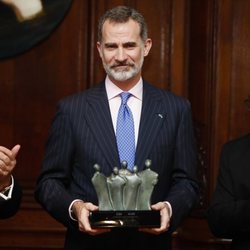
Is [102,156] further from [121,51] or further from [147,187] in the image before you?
[121,51]

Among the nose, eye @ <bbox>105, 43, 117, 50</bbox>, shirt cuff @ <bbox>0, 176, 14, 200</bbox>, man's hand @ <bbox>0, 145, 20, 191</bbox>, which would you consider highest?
eye @ <bbox>105, 43, 117, 50</bbox>

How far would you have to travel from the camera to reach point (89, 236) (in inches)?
144

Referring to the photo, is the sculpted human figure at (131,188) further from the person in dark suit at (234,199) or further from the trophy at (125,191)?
the person in dark suit at (234,199)

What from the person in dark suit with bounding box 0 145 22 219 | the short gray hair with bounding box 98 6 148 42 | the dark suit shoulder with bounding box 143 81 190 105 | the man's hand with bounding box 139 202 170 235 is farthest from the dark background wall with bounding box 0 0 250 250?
the man's hand with bounding box 139 202 170 235

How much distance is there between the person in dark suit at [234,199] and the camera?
3475mm

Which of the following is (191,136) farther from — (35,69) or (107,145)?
(35,69)

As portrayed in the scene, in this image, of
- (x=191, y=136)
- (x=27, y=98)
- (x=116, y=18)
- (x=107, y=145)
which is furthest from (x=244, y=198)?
(x=27, y=98)

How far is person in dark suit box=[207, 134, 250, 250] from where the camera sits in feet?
11.4

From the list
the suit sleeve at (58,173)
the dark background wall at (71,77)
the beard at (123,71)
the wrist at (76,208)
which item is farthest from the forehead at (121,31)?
the dark background wall at (71,77)

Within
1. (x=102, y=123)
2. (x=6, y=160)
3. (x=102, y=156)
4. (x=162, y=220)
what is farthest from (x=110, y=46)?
(x=162, y=220)

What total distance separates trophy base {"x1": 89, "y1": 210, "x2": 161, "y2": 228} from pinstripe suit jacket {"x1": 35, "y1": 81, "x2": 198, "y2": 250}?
0.73ft

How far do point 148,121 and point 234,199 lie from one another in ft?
1.61

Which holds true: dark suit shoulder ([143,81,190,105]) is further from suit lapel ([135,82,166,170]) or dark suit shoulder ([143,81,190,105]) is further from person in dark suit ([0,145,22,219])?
person in dark suit ([0,145,22,219])

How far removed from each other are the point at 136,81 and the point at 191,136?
0.34m
